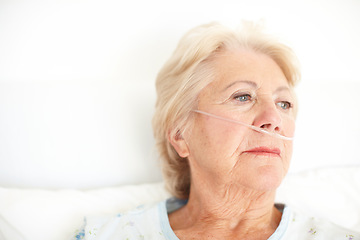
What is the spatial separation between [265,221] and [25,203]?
1.08 metres

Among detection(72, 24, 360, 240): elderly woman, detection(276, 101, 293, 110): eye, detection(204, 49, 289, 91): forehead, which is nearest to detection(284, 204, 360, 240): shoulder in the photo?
detection(72, 24, 360, 240): elderly woman

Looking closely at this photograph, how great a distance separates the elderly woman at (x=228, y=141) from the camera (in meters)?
1.13

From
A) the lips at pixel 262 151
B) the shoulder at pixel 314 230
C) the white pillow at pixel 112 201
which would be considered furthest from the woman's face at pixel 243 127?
the white pillow at pixel 112 201

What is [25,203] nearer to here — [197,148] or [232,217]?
[197,148]

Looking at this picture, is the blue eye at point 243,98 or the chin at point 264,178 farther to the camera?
the blue eye at point 243,98

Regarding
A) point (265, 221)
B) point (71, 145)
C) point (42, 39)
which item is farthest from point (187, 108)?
point (42, 39)

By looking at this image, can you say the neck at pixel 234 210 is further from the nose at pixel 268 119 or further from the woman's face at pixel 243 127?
the nose at pixel 268 119

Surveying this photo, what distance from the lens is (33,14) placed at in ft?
5.54

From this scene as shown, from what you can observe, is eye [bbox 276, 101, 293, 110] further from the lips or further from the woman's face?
the lips

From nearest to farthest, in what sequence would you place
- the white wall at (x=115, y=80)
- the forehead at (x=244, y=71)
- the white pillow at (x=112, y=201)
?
the forehead at (x=244, y=71) → the white pillow at (x=112, y=201) → the white wall at (x=115, y=80)

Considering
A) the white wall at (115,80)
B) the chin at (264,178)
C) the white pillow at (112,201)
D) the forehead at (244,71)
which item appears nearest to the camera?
the chin at (264,178)

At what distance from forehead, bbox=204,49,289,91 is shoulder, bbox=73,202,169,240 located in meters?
0.62

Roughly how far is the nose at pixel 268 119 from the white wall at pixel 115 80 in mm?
614

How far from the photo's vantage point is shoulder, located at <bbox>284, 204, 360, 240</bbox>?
1135mm
